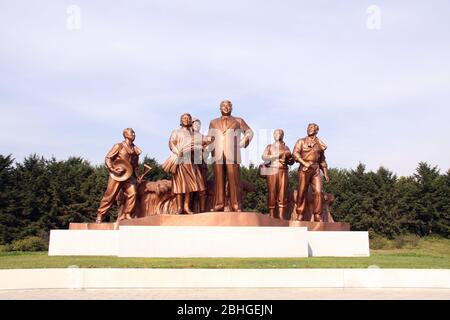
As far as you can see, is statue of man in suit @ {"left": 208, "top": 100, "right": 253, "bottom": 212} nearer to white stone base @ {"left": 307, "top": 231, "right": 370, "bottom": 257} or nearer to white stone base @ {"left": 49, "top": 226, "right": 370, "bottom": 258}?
white stone base @ {"left": 49, "top": 226, "right": 370, "bottom": 258}

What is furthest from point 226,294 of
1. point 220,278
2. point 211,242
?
point 211,242

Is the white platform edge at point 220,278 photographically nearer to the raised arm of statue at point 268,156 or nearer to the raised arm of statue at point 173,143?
the raised arm of statue at point 173,143

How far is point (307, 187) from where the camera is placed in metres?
13.4

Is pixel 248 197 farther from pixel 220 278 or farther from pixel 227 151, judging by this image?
Result: pixel 220 278

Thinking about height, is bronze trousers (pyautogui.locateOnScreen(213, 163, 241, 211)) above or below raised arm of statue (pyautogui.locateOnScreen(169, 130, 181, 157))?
below

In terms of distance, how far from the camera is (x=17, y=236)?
82.5 feet

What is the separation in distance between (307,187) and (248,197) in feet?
48.7

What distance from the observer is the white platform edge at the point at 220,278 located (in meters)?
7.18

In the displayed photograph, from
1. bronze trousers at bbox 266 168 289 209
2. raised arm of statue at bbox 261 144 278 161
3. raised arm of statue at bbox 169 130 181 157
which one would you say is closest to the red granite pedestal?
bronze trousers at bbox 266 168 289 209

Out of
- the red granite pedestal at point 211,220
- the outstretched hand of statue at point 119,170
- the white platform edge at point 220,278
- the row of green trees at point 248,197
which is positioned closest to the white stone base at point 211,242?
the red granite pedestal at point 211,220

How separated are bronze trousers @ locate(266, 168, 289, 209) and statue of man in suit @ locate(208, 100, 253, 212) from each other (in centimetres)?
178

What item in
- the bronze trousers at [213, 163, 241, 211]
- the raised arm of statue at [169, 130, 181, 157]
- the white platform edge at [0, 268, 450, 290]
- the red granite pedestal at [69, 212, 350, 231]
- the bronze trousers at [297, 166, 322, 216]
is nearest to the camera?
the white platform edge at [0, 268, 450, 290]

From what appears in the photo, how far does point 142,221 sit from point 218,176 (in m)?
2.13

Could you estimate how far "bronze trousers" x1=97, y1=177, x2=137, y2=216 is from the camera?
516 inches
